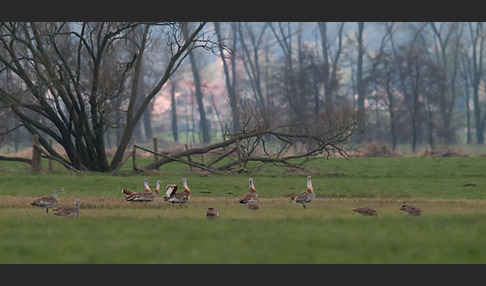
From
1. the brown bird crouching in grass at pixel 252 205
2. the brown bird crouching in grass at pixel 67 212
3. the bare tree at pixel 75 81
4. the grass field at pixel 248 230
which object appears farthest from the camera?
the bare tree at pixel 75 81

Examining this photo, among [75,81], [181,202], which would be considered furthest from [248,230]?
[75,81]

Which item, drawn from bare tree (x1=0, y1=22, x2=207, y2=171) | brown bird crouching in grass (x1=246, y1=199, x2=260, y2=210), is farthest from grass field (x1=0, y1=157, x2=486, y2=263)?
bare tree (x1=0, y1=22, x2=207, y2=171)

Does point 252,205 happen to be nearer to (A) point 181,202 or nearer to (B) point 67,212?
(A) point 181,202

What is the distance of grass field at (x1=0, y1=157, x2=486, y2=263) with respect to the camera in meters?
13.1

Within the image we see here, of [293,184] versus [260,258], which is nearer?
[260,258]

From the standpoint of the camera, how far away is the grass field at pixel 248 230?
13.1 meters

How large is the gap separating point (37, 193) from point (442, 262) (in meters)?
20.1

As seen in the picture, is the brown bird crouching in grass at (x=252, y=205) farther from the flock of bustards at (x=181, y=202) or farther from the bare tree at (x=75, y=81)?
the bare tree at (x=75, y=81)

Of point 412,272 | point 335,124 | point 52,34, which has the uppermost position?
point 52,34

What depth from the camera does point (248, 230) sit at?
15.7 meters

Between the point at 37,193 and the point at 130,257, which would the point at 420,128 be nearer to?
the point at 37,193

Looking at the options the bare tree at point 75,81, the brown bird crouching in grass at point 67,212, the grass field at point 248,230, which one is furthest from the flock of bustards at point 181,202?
the bare tree at point 75,81

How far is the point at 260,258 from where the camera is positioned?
41.6ft

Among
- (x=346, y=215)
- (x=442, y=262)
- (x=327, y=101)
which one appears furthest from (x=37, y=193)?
(x=327, y=101)
